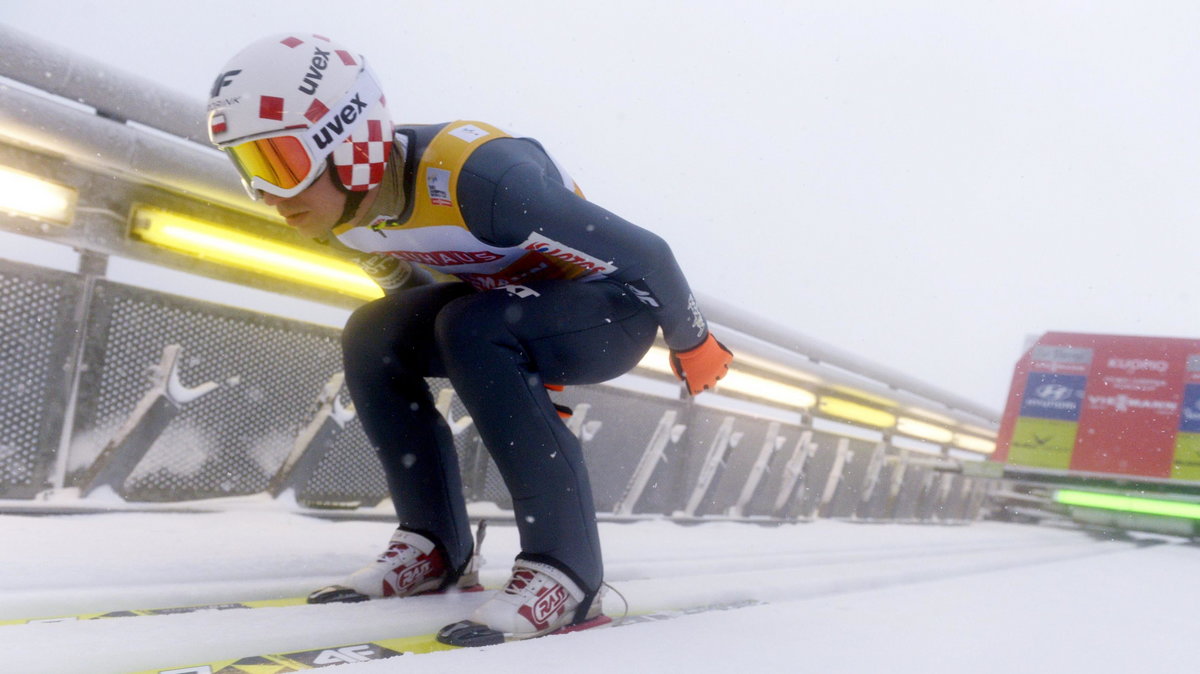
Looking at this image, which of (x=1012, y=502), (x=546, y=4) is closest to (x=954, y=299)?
(x=546, y=4)

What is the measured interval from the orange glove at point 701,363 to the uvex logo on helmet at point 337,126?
2.83ft

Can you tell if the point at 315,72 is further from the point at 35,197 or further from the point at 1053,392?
the point at 1053,392

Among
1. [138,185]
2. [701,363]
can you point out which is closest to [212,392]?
[138,185]

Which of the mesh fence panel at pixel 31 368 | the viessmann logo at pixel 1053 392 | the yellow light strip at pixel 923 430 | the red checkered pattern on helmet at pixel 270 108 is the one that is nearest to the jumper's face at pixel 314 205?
the red checkered pattern on helmet at pixel 270 108

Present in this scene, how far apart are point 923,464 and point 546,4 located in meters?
79.8

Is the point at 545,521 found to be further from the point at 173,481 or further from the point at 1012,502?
the point at 1012,502

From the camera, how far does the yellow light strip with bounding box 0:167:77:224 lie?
6.83 feet

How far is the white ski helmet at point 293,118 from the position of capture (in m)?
1.50

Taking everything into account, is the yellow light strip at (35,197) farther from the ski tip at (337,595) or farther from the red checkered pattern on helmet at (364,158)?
the ski tip at (337,595)

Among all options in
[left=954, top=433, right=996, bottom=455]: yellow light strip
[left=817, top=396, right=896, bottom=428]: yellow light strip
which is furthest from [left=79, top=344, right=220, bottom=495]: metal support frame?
[left=954, top=433, right=996, bottom=455]: yellow light strip

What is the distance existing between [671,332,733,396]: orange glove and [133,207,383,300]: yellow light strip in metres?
1.44

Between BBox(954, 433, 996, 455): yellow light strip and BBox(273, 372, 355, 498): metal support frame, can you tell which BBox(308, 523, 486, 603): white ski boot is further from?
BBox(954, 433, 996, 455): yellow light strip

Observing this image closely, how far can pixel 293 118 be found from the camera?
4.95 ft

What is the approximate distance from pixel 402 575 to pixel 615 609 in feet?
1.64
